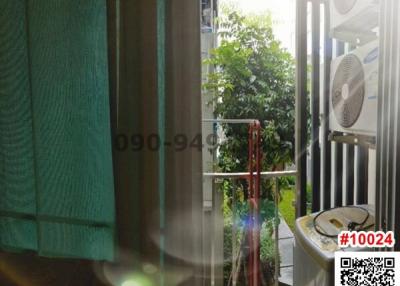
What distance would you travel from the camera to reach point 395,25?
2.32 feet

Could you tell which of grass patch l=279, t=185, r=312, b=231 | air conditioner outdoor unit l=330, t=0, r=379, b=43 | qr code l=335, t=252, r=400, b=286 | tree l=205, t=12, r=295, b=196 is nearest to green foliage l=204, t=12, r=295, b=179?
tree l=205, t=12, r=295, b=196

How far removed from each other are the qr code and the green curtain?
785 mm

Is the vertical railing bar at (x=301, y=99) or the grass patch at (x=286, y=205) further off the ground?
the vertical railing bar at (x=301, y=99)

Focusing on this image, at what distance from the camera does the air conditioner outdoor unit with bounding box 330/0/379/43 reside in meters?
1.16

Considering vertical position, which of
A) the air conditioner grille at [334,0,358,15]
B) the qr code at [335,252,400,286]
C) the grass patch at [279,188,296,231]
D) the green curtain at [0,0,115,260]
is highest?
the air conditioner grille at [334,0,358,15]

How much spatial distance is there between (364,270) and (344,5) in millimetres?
934

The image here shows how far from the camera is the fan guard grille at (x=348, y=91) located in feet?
3.74

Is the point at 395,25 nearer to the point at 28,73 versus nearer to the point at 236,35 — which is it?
the point at 28,73

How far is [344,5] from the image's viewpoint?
1255 millimetres

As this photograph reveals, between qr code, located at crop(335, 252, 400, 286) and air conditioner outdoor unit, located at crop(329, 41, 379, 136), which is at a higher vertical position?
air conditioner outdoor unit, located at crop(329, 41, 379, 136)

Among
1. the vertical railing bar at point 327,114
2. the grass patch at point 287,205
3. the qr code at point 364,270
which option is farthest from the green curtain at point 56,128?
the grass patch at point 287,205

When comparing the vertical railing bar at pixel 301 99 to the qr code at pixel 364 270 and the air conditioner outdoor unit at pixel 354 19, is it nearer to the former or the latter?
the air conditioner outdoor unit at pixel 354 19

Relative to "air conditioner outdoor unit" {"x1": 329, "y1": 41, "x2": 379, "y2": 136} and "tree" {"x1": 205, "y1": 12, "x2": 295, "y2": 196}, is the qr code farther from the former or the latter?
"tree" {"x1": 205, "y1": 12, "x2": 295, "y2": 196}

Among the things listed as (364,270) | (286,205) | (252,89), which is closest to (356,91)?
(364,270)
